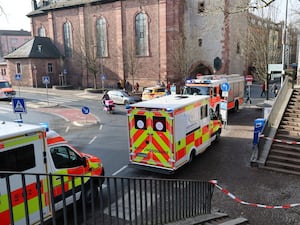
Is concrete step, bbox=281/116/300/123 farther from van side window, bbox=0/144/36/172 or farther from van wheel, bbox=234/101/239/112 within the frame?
van side window, bbox=0/144/36/172

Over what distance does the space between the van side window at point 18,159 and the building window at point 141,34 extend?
34.5 metres

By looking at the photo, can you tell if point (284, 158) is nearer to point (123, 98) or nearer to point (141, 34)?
point (123, 98)

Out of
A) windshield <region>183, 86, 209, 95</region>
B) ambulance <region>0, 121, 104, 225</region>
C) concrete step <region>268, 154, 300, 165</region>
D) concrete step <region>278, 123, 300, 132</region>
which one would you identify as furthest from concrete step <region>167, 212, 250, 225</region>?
windshield <region>183, 86, 209, 95</region>

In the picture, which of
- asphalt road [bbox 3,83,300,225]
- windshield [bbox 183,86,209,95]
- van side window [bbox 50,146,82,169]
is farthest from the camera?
windshield [bbox 183,86,209,95]

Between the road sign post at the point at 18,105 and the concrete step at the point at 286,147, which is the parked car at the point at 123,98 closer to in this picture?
the road sign post at the point at 18,105

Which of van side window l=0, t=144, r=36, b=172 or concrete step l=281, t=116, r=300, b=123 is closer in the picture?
van side window l=0, t=144, r=36, b=172

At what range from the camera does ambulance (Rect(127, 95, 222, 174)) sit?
9.89 metres

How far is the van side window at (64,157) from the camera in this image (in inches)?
289

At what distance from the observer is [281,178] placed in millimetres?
10344

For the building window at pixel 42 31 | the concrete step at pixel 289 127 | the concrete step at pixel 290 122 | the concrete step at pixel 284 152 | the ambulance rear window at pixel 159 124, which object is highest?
the building window at pixel 42 31

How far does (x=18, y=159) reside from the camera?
5.97 metres

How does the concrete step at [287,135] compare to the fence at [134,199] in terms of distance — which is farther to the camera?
the concrete step at [287,135]

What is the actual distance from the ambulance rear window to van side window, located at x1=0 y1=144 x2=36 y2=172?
4.63 metres

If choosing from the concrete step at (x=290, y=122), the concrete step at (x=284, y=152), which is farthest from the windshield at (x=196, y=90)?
the concrete step at (x=284, y=152)
